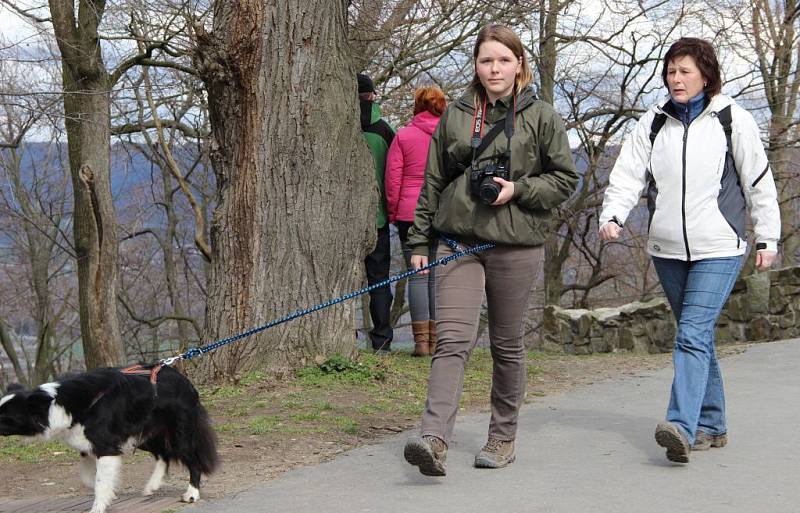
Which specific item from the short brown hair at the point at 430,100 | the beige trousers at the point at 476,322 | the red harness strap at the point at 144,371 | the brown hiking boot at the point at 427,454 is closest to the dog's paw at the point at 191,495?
the red harness strap at the point at 144,371

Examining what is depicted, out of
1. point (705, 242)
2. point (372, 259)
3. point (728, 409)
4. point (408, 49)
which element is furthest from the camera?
point (408, 49)

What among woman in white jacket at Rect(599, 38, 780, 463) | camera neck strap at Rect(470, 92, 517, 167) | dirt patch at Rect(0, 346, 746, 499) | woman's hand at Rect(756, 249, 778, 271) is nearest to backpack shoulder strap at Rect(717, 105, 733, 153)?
woman in white jacket at Rect(599, 38, 780, 463)

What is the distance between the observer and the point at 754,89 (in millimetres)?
18422

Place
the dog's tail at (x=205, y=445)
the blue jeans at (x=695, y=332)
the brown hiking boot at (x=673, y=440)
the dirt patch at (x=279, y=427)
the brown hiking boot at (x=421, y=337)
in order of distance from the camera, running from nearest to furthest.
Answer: the dog's tail at (x=205, y=445)
the brown hiking boot at (x=673, y=440)
the blue jeans at (x=695, y=332)
the dirt patch at (x=279, y=427)
the brown hiking boot at (x=421, y=337)

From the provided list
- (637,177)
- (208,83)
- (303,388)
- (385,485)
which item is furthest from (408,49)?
(385,485)

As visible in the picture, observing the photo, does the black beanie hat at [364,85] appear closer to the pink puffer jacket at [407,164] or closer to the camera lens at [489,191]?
the pink puffer jacket at [407,164]

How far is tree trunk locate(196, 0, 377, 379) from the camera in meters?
7.89

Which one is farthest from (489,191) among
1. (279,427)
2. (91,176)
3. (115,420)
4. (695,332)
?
(91,176)

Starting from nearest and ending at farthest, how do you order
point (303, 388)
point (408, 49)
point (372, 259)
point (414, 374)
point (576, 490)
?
point (576, 490), point (303, 388), point (414, 374), point (372, 259), point (408, 49)

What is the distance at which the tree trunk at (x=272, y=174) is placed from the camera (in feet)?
25.9

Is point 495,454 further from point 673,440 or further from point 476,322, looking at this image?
point 673,440

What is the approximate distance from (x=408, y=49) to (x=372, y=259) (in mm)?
5889

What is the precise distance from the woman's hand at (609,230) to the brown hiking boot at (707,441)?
127 cm

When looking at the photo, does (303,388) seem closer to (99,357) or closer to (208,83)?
(208,83)
